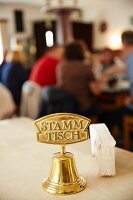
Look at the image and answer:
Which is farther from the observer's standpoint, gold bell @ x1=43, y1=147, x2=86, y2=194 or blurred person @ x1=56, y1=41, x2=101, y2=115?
blurred person @ x1=56, y1=41, x2=101, y2=115

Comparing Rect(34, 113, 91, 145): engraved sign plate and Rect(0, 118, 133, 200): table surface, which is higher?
Rect(34, 113, 91, 145): engraved sign plate

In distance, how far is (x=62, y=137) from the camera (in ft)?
3.31

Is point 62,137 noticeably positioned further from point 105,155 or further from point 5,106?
point 5,106

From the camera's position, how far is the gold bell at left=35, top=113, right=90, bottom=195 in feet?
3.31

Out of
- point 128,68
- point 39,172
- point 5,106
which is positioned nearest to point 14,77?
point 5,106

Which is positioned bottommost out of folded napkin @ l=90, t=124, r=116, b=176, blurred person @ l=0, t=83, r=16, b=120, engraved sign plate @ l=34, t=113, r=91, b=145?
blurred person @ l=0, t=83, r=16, b=120

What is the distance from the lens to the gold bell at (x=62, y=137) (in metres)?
1.01

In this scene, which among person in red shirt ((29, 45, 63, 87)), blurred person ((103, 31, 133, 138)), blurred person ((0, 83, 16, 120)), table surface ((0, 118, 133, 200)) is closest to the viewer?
table surface ((0, 118, 133, 200))

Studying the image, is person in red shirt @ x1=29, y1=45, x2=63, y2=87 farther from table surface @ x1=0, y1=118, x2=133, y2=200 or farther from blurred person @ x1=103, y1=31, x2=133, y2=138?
table surface @ x1=0, y1=118, x2=133, y2=200

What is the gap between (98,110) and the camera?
3543mm

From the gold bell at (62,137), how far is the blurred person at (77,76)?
2.30 m

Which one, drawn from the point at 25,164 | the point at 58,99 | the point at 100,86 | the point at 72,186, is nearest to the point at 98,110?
the point at 100,86

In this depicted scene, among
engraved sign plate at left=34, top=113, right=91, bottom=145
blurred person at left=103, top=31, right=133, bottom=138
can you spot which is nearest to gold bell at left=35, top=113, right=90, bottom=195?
engraved sign plate at left=34, top=113, right=91, bottom=145

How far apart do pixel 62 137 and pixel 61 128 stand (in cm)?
3
